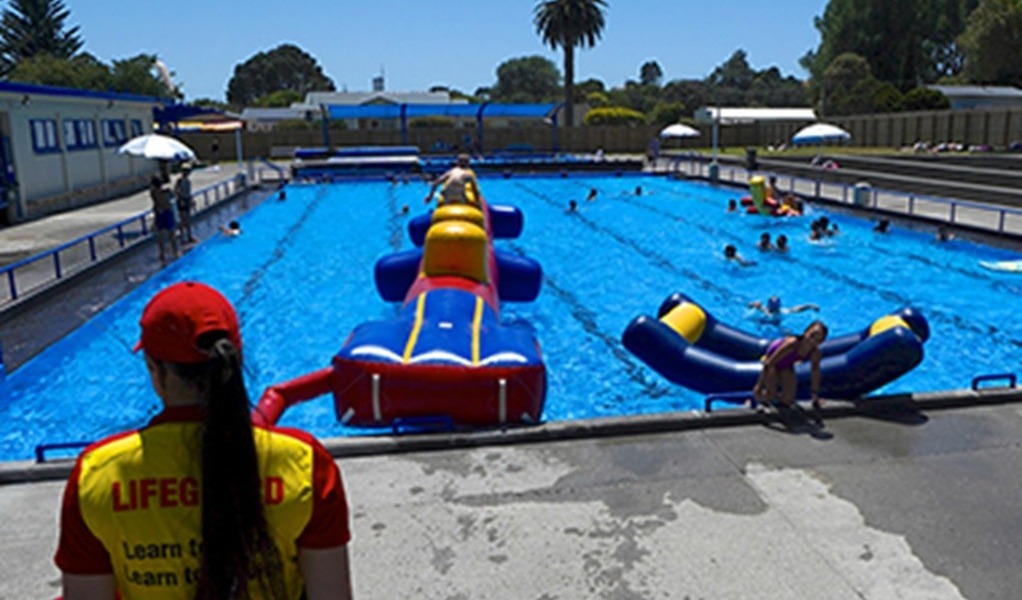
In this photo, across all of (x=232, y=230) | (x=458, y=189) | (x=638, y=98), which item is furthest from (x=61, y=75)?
(x=638, y=98)

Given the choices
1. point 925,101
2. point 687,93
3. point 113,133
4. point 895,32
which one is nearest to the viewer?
point 113,133

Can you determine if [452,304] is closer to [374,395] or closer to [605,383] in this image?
[374,395]

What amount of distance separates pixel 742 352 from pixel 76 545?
7.73 m

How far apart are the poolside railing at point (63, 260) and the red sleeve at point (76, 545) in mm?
10787

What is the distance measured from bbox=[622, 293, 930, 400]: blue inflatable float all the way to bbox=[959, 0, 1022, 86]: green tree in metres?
44.9

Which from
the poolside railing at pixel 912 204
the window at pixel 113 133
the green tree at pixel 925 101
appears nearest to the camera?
the poolside railing at pixel 912 204

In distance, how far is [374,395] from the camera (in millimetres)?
6688

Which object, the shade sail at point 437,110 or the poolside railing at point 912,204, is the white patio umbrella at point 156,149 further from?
the shade sail at point 437,110

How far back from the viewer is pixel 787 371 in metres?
6.82

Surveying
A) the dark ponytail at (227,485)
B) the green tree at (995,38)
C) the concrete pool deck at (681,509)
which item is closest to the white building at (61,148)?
the concrete pool deck at (681,509)

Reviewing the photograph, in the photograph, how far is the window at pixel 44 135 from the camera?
844 inches

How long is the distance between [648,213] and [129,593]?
73.5 feet

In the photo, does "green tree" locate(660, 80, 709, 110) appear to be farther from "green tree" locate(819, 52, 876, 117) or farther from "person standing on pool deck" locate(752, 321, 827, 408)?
"person standing on pool deck" locate(752, 321, 827, 408)

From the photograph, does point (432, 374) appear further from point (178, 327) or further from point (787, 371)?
point (178, 327)
